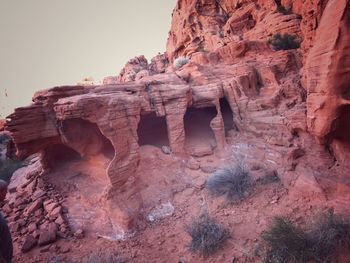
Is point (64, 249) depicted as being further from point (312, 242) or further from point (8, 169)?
point (8, 169)

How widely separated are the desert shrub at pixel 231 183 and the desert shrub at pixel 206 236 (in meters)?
1.16

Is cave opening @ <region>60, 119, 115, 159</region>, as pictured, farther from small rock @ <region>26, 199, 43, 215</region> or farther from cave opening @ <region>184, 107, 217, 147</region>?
cave opening @ <region>184, 107, 217, 147</region>

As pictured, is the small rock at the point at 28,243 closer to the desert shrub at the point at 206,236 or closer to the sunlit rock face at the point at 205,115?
the sunlit rock face at the point at 205,115

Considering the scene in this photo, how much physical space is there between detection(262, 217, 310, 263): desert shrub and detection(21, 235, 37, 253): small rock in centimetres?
532

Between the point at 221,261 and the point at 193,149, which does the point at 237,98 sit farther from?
the point at 221,261

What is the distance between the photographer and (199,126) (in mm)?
9250

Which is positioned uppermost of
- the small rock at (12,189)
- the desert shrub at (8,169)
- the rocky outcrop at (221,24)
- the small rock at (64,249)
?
the rocky outcrop at (221,24)

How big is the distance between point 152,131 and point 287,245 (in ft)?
20.4

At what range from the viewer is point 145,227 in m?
5.38

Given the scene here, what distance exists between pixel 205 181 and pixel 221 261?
111 inches

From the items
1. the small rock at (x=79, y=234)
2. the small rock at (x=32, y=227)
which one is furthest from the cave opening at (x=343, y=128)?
the small rock at (x=32, y=227)

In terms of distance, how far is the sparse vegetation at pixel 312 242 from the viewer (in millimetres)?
3386

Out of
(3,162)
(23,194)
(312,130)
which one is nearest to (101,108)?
(23,194)

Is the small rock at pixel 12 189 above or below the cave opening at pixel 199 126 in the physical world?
below
